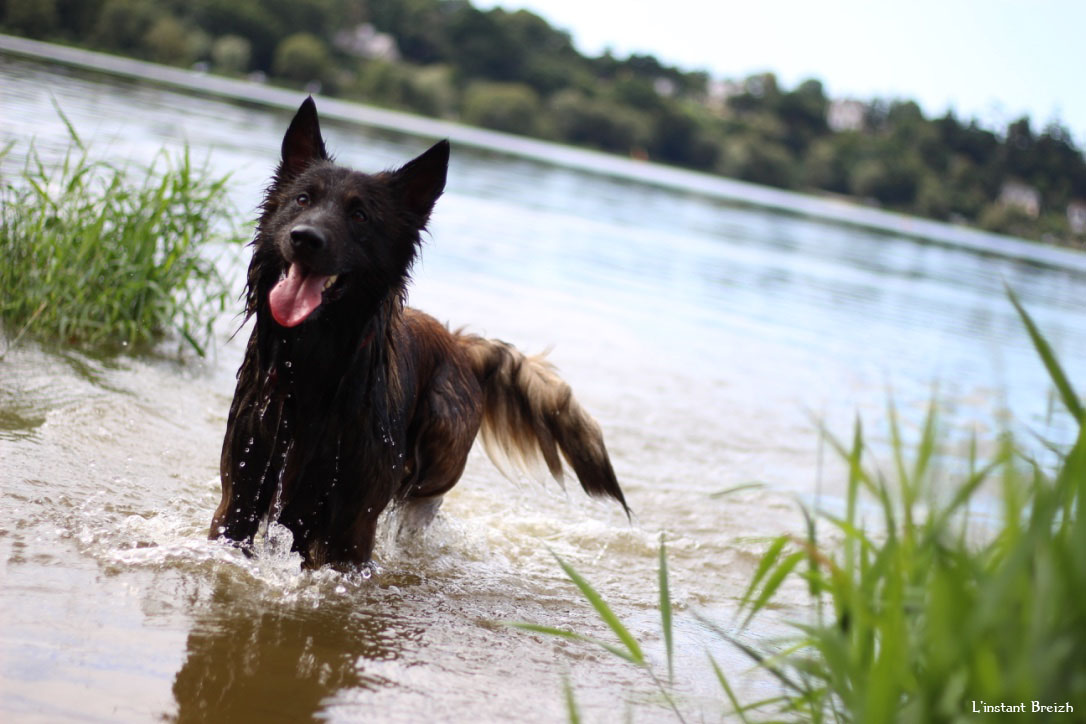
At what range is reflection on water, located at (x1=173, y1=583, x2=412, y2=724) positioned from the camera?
11.6 ft

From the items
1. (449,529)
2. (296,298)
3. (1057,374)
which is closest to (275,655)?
(296,298)

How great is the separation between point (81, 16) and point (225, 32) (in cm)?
3584

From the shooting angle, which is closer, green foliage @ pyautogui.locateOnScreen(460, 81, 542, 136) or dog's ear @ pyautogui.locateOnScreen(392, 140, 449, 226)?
dog's ear @ pyautogui.locateOnScreen(392, 140, 449, 226)

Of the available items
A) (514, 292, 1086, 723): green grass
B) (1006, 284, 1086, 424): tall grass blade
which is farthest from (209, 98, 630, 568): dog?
(1006, 284, 1086, 424): tall grass blade

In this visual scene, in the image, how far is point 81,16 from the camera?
2203 inches

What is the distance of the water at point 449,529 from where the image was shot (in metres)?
3.76

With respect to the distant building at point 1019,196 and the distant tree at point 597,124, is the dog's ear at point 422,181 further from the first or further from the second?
the distant building at point 1019,196

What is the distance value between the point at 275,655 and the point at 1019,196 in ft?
423

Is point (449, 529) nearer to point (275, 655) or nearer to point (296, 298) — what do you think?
point (275, 655)

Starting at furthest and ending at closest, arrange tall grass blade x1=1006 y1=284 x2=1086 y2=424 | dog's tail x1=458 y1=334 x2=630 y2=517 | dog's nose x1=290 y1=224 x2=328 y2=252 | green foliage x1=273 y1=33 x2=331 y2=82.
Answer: green foliage x1=273 y1=33 x2=331 y2=82
dog's tail x1=458 y1=334 x2=630 y2=517
dog's nose x1=290 y1=224 x2=328 y2=252
tall grass blade x1=1006 y1=284 x2=1086 y2=424

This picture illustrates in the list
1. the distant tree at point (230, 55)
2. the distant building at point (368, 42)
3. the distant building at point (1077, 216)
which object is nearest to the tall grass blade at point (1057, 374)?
the distant tree at point (230, 55)

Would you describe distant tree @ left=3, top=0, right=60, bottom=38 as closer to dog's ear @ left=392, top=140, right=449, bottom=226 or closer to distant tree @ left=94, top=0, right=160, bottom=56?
distant tree @ left=94, top=0, right=160, bottom=56

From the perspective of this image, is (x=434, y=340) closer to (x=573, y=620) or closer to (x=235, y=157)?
(x=573, y=620)

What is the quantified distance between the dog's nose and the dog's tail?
191 cm
